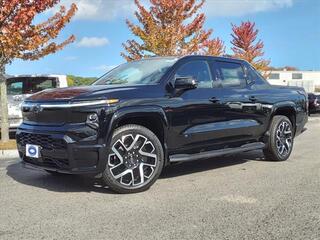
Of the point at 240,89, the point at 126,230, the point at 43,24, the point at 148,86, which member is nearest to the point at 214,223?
the point at 126,230

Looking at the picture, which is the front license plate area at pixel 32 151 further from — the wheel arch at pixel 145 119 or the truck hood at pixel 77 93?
the wheel arch at pixel 145 119

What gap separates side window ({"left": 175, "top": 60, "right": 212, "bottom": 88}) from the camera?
6.91m

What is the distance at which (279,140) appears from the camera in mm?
8477

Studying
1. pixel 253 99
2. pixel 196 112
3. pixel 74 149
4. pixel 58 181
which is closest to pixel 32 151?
pixel 74 149

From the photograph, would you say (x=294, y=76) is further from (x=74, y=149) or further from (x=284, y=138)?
(x=74, y=149)

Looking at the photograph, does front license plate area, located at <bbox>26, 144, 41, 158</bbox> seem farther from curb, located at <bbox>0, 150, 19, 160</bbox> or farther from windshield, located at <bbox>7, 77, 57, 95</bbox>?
windshield, located at <bbox>7, 77, 57, 95</bbox>

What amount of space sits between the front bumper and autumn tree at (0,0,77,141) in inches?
223

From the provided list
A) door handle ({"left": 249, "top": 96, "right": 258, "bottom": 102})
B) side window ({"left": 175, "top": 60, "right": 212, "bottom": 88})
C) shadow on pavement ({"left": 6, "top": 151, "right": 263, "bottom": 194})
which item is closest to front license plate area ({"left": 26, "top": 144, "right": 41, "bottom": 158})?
shadow on pavement ({"left": 6, "top": 151, "right": 263, "bottom": 194})

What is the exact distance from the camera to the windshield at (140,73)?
6.69m

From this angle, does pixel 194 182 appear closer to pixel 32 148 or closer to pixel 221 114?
pixel 221 114

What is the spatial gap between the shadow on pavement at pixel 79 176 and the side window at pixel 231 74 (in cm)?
139

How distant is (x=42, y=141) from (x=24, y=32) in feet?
20.1

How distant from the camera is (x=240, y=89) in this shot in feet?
25.2

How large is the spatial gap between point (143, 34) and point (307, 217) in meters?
13.9
